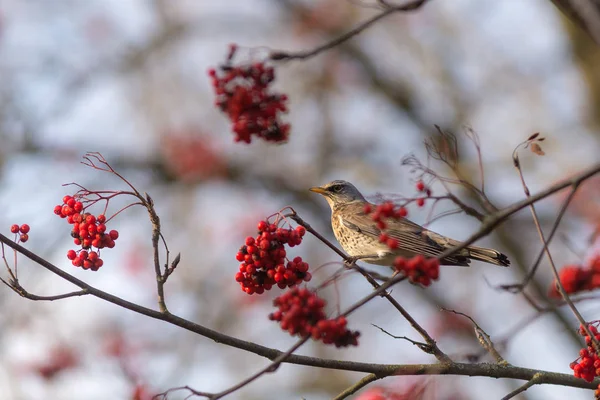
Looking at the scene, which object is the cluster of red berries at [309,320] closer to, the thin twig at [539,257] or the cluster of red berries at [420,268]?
the cluster of red berries at [420,268]

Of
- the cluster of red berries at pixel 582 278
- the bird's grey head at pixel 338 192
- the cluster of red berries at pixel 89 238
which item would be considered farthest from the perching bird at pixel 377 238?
the cluster of red berries at pixel 89 238

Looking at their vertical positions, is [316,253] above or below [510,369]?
above

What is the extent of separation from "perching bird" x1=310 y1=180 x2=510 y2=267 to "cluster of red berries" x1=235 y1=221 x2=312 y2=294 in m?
1.30

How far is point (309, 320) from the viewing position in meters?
A: 2.30

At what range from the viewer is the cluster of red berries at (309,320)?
226cm

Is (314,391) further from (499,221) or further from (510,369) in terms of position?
(499,221)

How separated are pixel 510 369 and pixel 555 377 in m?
0.18

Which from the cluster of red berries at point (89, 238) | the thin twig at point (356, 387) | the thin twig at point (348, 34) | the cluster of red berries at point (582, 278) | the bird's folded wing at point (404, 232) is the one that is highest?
the bird's folded wing at point (404, 232)

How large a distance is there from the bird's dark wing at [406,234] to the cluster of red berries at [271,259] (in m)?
1.42

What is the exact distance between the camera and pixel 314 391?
504 inches

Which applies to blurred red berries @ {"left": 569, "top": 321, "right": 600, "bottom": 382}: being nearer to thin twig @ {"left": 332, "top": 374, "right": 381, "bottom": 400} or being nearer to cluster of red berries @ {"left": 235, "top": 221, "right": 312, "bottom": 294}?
thin twig @ {"left": 332, "top": 374, "right": 381, "bottom": 400}

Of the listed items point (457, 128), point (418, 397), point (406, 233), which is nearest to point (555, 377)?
point (418, 397)

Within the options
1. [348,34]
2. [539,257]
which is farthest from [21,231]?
[539,257]

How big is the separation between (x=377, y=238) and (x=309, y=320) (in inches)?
114
